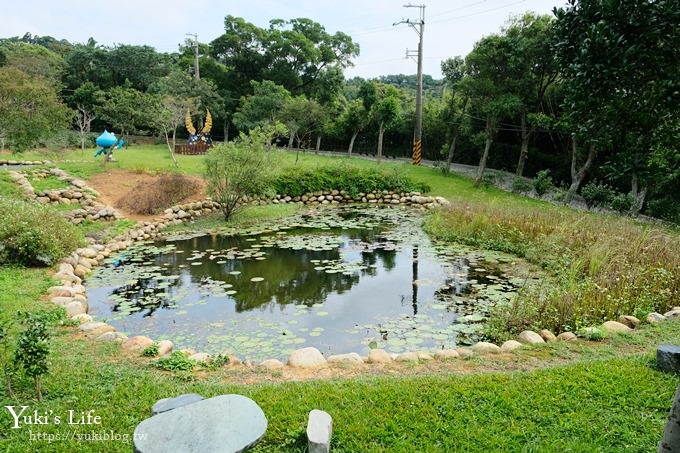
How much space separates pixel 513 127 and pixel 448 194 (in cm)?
749

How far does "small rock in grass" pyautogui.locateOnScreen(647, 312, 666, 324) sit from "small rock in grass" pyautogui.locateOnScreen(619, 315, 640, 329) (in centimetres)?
13

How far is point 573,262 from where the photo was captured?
7.11 meters

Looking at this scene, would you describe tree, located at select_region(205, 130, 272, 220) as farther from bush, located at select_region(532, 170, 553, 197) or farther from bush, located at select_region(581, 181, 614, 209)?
bush, located at select_region(581, 181, 614, 209)

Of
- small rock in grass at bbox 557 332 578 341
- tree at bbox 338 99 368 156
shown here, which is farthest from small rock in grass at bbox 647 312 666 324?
tree at bbox 338 99 368 156

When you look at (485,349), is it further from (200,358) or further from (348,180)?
(348,180)

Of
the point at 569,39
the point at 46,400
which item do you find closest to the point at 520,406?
the point at 569,39

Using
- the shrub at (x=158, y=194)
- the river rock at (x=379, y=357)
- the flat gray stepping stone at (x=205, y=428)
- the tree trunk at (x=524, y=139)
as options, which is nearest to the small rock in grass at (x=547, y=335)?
the river rock at (x=379, y=357)

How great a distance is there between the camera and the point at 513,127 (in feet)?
68.9

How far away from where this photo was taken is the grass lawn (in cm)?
293

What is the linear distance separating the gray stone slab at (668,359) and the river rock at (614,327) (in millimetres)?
1045

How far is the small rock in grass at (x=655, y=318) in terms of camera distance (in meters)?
5.09

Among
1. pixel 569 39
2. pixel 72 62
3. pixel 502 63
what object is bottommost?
pixel 569 39

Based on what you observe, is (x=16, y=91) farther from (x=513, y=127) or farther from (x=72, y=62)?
(x=72, y=62)

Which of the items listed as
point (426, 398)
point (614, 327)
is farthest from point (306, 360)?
point (614, 327)
